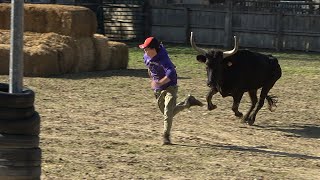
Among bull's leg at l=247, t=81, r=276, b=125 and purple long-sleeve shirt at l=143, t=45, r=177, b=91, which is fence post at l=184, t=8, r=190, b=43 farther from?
purple long-sleeve shirt at l=143, t=45, r=177, b=91

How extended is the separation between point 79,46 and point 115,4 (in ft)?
50.1

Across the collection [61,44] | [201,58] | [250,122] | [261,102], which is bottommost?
[250,122]

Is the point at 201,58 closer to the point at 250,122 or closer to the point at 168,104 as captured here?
the point at 250,122

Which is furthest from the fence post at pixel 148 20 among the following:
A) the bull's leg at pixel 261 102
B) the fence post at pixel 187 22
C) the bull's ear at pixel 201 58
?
the bull's ear at pixel 201 58

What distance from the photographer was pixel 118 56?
2159 centimetres

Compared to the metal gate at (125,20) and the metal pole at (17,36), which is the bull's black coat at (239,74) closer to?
the metal pole at (17,36)

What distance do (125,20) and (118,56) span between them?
13.4m

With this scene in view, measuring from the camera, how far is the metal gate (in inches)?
1353

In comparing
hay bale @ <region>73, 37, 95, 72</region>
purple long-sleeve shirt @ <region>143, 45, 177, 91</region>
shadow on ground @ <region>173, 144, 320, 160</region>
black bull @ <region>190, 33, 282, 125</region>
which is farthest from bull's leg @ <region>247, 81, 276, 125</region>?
hay bale @ <region>73, 37, 95, 72</region>

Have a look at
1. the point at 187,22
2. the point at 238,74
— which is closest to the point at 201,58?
the point at 238,74

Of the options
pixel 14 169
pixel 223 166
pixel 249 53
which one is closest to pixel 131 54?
pixel 249 53

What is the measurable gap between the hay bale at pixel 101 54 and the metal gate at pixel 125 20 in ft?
42.3

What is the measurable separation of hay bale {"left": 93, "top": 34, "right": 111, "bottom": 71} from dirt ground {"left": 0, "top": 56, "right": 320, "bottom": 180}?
132 inches

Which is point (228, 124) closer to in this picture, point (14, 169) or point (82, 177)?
point (82, 177)
